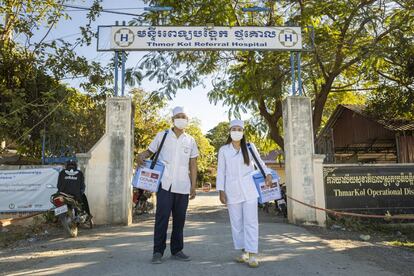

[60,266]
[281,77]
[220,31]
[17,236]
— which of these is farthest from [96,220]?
[281,77]

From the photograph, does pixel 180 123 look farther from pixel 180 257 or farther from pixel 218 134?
pixel 218 134

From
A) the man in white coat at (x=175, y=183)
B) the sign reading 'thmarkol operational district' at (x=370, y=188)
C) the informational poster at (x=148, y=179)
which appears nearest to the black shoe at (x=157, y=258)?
the man in white coat at (x=175, y=183)

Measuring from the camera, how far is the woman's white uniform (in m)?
4.89

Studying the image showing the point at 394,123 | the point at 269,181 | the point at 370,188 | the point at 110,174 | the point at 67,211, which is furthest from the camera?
the point at 394,123

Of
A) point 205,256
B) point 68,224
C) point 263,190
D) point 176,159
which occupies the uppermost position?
point 176,159

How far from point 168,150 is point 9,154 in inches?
441

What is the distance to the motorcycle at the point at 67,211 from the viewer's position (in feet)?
A: 23.9

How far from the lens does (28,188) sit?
9.76 meters

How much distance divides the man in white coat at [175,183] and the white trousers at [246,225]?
26.1 inches

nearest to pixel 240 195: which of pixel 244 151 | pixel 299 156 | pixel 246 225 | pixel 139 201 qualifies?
pixel 246 225

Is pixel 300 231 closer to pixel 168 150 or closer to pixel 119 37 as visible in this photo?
pixel 168 150

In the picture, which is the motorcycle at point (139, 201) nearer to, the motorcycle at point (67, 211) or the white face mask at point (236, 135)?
the motorcycle at point (67, 211)

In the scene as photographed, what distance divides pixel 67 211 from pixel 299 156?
551 cm

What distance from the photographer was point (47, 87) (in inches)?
497
